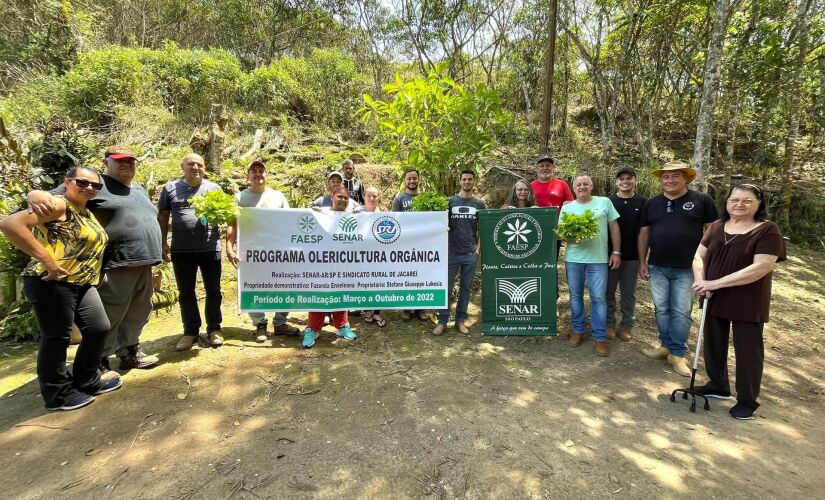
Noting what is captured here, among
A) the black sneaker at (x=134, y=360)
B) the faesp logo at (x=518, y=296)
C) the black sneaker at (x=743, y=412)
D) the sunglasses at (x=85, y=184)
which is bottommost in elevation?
the black sneaker at (x=743, y=412)

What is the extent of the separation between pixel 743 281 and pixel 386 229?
3376 millimetres

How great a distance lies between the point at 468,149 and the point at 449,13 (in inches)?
472

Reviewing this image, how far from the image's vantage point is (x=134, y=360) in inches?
145

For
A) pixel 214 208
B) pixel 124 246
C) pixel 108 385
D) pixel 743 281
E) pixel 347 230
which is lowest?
pixel 108 385

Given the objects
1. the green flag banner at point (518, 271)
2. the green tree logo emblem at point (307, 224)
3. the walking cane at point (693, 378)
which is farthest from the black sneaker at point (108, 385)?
the walking cane at point (693, 378)

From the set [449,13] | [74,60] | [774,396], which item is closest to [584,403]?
[774,396]

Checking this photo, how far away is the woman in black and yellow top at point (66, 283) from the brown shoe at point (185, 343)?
880 mm

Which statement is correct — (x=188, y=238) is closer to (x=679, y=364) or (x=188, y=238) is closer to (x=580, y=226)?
(x=580, y=226)

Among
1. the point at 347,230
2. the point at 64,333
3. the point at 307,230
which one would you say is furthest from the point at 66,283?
the point at 347,230

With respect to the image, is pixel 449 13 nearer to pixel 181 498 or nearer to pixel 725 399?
pixel 725 399

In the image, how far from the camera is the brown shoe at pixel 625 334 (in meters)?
4.57

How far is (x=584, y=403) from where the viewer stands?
10.9 feet

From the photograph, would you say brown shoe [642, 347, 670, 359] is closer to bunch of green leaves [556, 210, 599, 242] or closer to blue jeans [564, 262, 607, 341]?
blue jeans [564, 262, 607, 341]

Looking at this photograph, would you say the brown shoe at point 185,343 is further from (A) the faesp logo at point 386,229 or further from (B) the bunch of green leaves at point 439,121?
(B) the bunch of green leaves at point 439,121
